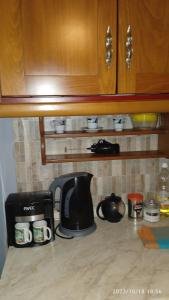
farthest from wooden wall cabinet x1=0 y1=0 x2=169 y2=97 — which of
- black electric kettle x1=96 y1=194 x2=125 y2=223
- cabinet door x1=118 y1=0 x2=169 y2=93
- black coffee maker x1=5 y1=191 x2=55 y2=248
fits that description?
black electric kettle x1=96 y1=194 x2=125 y2=223

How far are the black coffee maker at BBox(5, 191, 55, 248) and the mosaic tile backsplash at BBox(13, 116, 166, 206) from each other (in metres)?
0.25

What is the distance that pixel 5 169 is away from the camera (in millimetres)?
1241

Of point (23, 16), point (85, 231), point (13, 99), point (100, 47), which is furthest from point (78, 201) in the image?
point (23, 16)

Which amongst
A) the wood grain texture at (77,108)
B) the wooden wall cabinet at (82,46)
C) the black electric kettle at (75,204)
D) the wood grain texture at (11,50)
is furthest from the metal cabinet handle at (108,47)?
the black electric kettle at (75,204)

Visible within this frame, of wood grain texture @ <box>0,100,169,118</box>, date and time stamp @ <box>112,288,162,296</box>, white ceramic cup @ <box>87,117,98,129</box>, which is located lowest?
date and time stamp @ <box>112,288,162,296</box>

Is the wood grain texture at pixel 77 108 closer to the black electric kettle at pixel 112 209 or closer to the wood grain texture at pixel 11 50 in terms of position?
the wood grain texture at pixel 11 50

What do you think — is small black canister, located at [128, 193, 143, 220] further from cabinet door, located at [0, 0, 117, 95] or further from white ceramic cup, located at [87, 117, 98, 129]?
cabinet door, located at [0, 0, 117, 95]

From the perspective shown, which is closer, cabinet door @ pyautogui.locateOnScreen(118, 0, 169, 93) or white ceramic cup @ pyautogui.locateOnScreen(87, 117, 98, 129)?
cabinet door @ pyautogui.locateOnScreen(118, 0, 169, 93)

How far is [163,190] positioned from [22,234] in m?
0.82

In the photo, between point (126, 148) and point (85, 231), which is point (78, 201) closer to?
point (85, 231)

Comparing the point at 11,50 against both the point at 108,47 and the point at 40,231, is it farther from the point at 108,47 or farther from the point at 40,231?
the point at 40,231

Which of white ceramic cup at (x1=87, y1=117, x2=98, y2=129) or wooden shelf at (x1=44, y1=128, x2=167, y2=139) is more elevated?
white ceramic cup at (x1=87, y1=117, x2=98, y2=129)

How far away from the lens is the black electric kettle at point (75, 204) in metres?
1.09

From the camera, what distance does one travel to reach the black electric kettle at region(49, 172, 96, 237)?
1.09 m
